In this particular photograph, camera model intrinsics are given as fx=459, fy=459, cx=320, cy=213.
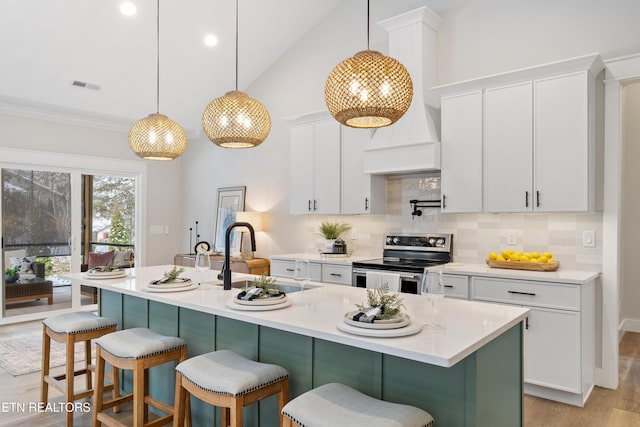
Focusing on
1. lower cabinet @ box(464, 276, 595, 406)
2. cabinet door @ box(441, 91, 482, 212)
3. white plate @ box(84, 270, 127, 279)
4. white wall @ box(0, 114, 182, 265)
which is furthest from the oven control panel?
white wall @ box(0, 114, 182, 265)

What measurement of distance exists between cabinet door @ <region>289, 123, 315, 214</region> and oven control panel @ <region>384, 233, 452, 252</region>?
1.01m

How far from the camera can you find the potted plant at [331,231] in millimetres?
5133

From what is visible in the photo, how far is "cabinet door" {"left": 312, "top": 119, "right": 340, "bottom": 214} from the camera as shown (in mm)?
4855

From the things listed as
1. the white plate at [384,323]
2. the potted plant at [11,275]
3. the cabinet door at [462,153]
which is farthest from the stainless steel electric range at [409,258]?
the potted plant at [11,275]

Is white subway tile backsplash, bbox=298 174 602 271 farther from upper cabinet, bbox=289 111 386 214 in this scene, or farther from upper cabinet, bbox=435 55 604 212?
upper cabinet, bbox=435 55 604 212

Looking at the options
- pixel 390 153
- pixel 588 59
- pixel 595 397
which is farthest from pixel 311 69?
pixel 595 397

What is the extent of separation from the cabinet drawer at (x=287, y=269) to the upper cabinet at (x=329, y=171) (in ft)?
1.99

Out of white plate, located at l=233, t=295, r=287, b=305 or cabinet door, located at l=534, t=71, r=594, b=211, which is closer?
white plate, located at l=233, t=295, r=287, b=305

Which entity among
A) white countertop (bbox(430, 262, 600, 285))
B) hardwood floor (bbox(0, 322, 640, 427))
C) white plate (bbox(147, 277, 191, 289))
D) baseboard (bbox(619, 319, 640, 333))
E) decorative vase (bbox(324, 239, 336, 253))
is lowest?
hardwood floor (bbox(0, 322, 640, 427))

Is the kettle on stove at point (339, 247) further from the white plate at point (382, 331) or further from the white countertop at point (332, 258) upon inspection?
the white plate at point (382, 331)

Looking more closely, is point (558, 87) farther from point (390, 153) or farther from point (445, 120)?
point (390, 153)

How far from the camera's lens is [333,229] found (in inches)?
203

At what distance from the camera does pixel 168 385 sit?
290 centimetres

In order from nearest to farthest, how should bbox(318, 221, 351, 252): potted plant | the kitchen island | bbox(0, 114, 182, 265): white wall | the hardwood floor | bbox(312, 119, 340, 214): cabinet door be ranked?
the kitchen island < the hardwood floor < bbox(312, 119, 340, 214): cabinet door < bbox(318, 221, 351, 252): potted plant < bbox(0, 114, 182, 265): white wall
